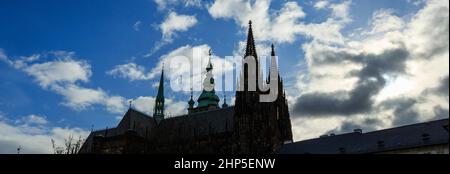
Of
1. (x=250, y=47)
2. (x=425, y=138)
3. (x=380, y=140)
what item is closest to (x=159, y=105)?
(x=250, y=47)

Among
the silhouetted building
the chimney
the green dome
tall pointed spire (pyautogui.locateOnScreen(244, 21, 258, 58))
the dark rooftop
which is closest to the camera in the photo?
the chimney

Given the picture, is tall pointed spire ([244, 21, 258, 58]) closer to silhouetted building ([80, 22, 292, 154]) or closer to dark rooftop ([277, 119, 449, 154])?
silhouetted building ([80, 22, 292, 154])

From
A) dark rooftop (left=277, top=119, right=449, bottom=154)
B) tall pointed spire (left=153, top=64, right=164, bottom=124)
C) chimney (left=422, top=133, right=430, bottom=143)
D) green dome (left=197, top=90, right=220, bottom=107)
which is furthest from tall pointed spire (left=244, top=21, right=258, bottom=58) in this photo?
green dome (left=197, top=90, right=220, bottom=107)

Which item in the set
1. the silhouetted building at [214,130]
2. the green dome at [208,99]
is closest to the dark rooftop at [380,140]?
the silhouetted building at [214,130]

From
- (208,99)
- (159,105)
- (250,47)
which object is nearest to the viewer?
(250,47)

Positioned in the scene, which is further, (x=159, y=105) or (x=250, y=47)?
(x=159, y=105)

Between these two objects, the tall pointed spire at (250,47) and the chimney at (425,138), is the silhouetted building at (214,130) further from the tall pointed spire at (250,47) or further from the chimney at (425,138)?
the chimney at (425,138)

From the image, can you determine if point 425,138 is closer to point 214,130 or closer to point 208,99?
point 214,130

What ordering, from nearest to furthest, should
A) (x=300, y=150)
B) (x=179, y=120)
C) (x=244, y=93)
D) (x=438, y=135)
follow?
1. (x=438, y=135)
2. (x=300, y=150)
3. (x=244, y=93)
4. (x=179, y=120)
